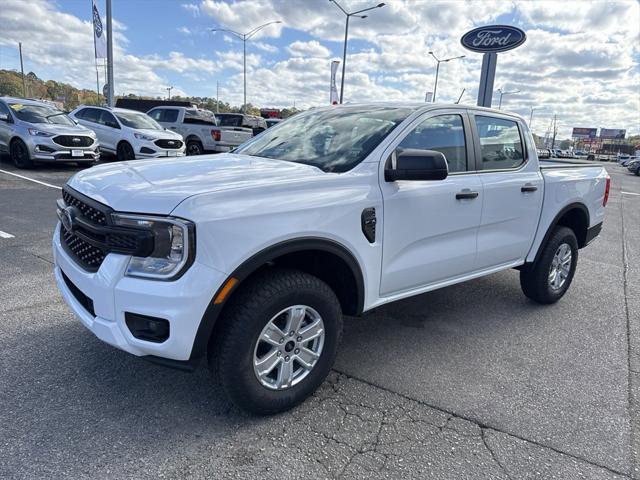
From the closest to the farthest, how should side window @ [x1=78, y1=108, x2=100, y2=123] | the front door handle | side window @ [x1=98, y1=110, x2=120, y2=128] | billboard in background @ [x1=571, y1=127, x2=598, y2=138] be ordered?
the front door handle < side window @ [x1=98, y1=110, x2=120, y2=128] < side window @ [x1=78, y1=108, x2=100, y2=123] < billboard in background @ [x1=571, y1=127, x2=598, y2=138]

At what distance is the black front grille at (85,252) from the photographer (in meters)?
2.54

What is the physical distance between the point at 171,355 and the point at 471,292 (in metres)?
3.57

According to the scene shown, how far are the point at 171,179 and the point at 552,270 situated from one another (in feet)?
12.2

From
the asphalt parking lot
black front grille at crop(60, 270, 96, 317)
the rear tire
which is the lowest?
the asphalt parking lot

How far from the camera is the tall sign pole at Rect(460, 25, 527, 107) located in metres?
17.0

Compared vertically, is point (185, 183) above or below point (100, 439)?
above

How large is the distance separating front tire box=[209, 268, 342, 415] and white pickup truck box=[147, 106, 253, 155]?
48.7ft

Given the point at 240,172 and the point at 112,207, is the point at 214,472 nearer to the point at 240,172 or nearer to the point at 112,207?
the point at 112,207

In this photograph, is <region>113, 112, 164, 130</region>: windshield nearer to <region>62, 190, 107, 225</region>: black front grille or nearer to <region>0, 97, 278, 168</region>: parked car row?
<region>0, 97, 278, 168</region>: parked car row

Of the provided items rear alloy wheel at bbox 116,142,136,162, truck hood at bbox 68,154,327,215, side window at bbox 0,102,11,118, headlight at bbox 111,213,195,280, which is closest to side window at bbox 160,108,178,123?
rear alloy wheel at bbox 116,142,136,162

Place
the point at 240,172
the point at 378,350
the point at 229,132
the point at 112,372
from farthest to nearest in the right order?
the point at 229,132
the point at 378,350
the point at 112,372
the point at 240,172

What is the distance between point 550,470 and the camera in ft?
7.95

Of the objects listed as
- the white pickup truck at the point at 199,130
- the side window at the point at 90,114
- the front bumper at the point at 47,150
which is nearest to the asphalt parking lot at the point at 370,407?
the front bumper at the point at 47,150

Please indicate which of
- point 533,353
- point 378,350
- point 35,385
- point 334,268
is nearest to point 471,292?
point 533,353
